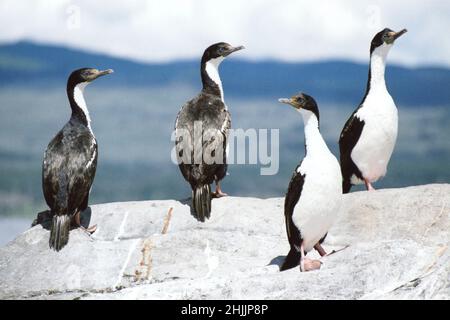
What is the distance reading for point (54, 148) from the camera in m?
9.99

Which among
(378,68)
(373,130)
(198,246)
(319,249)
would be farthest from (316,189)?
(378,68)

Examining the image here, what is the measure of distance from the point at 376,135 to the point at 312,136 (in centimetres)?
222

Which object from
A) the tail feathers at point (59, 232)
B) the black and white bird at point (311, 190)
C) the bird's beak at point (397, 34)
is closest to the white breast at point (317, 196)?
the black and white bird at point (311, 190)

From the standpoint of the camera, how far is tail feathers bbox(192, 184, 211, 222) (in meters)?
9.76

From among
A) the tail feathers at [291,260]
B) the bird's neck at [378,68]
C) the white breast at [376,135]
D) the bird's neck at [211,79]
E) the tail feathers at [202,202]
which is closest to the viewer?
the tail feathers at [291,260]

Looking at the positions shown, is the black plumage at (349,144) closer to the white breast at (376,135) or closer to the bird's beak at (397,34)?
the white breast at (376,135)

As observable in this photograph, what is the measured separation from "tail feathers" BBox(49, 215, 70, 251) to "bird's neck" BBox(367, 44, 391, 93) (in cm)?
352

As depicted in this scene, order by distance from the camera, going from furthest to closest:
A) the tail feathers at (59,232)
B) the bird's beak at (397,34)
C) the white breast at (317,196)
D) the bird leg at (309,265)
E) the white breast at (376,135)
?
1. the bird's beak at (397,34)
2. the white breast at (376,135)
3. the tail feathers at (59,232)
4. the white breast at (317,196)
5. the bird leg at (309,265)

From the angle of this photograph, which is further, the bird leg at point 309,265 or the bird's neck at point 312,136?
the bird's neck at point 312,136

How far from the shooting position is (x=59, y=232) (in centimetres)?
954

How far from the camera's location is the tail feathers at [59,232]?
9500 millimetres

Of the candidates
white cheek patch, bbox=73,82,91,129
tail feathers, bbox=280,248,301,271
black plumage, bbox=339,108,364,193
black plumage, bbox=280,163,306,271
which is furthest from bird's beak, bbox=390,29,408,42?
white cheek patch, bbox=73,82,91,129

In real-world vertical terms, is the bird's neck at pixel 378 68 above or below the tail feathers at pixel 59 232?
above
